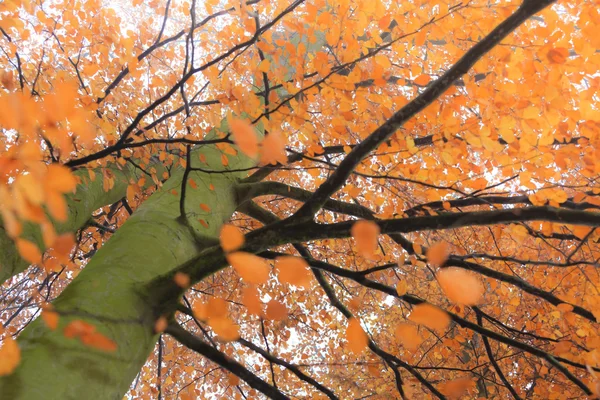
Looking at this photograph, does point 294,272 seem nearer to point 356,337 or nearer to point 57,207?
Answer: point 356,337

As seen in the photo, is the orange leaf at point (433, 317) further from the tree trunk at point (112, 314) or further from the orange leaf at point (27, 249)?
the orange leaf at point (27, 249)

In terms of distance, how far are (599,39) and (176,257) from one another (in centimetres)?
363

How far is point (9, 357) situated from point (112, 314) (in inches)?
13.2

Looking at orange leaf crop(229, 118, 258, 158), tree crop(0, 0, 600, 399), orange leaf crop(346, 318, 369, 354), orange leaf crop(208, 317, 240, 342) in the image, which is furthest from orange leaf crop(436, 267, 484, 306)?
orange leaf crop(229, 118, 258, 158)

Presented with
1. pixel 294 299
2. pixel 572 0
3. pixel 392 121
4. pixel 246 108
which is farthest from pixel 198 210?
pixel 572 0

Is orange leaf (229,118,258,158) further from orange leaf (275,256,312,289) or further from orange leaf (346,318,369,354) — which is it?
orange leaf (346,318,369,354)

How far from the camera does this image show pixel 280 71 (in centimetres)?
411

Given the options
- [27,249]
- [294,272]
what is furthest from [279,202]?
[294,272]

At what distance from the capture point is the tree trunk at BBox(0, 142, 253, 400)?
1210mm

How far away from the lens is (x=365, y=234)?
1324mm

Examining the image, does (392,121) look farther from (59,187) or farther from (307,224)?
(59,187)

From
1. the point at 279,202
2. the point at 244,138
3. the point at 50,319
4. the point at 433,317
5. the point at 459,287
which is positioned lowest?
the point at 50,319

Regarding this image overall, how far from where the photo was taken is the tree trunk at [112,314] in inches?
47.6

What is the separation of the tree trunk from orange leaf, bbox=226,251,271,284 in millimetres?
487
